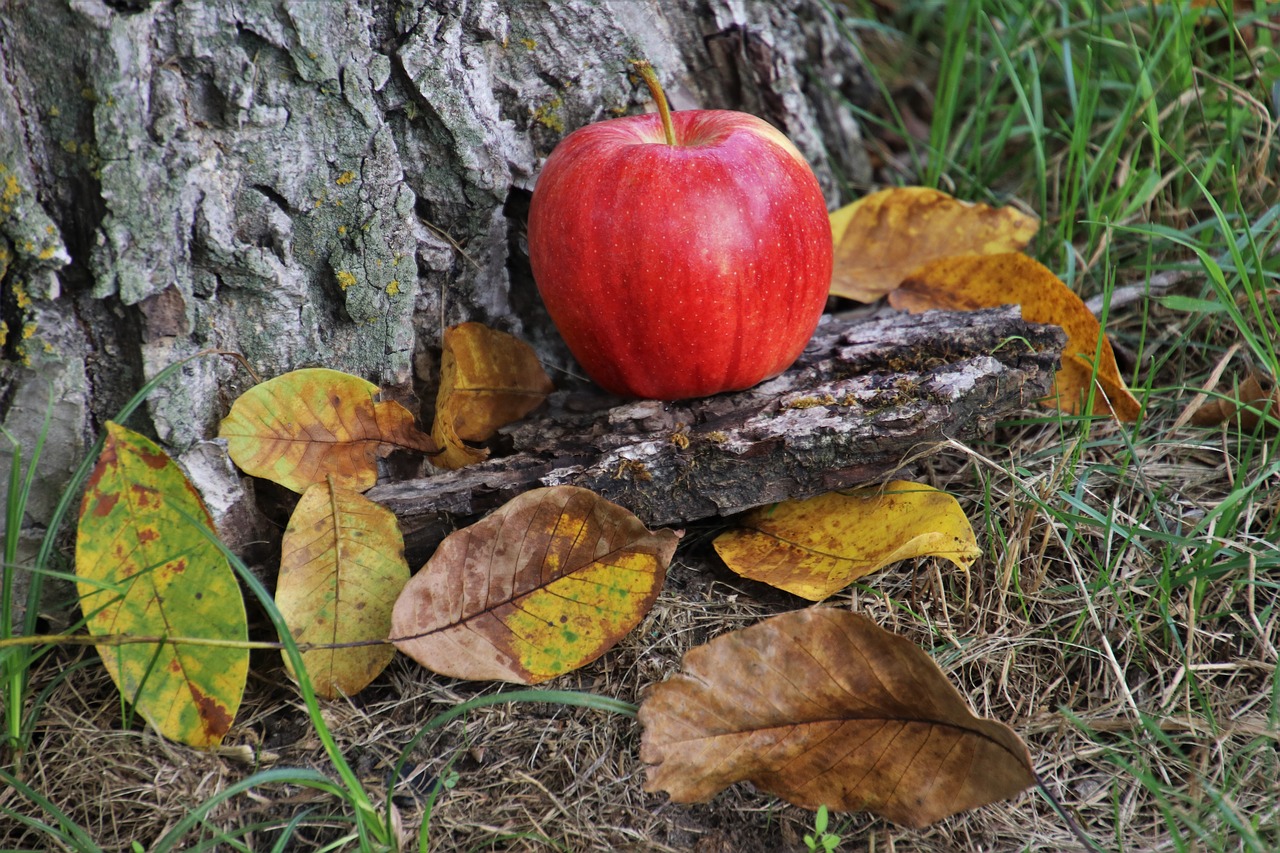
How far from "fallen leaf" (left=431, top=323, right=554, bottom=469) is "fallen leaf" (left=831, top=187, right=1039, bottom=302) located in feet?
2.46

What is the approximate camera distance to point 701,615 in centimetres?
157

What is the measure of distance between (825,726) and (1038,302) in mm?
1062

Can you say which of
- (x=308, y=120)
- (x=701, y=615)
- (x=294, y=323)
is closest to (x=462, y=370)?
(x=294, y=323)

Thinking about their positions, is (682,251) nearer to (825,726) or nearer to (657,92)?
(657,92)

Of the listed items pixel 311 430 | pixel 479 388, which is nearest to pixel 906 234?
pixel 479 388

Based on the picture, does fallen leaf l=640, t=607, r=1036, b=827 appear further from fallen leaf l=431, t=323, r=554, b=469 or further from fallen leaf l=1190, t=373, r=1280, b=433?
fallen leaf l=1190, t=373, r=1280, b=433

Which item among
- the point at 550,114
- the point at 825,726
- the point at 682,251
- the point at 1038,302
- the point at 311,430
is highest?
the point at 550,114

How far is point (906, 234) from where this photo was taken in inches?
87.0

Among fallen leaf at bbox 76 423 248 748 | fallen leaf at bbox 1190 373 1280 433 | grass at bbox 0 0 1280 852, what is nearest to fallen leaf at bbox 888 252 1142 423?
grass at bbox 0 0 1280 852

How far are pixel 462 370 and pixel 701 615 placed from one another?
66 centimetres

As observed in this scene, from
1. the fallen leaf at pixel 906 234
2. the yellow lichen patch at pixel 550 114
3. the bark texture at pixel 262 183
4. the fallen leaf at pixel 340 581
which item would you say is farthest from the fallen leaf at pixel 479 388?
the fallen leaf at pixel 906 234

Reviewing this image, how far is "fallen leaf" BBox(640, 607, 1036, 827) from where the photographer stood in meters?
1.27

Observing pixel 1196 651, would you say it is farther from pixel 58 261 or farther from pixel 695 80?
pixel 58 261

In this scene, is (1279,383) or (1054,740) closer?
(1054,740)
